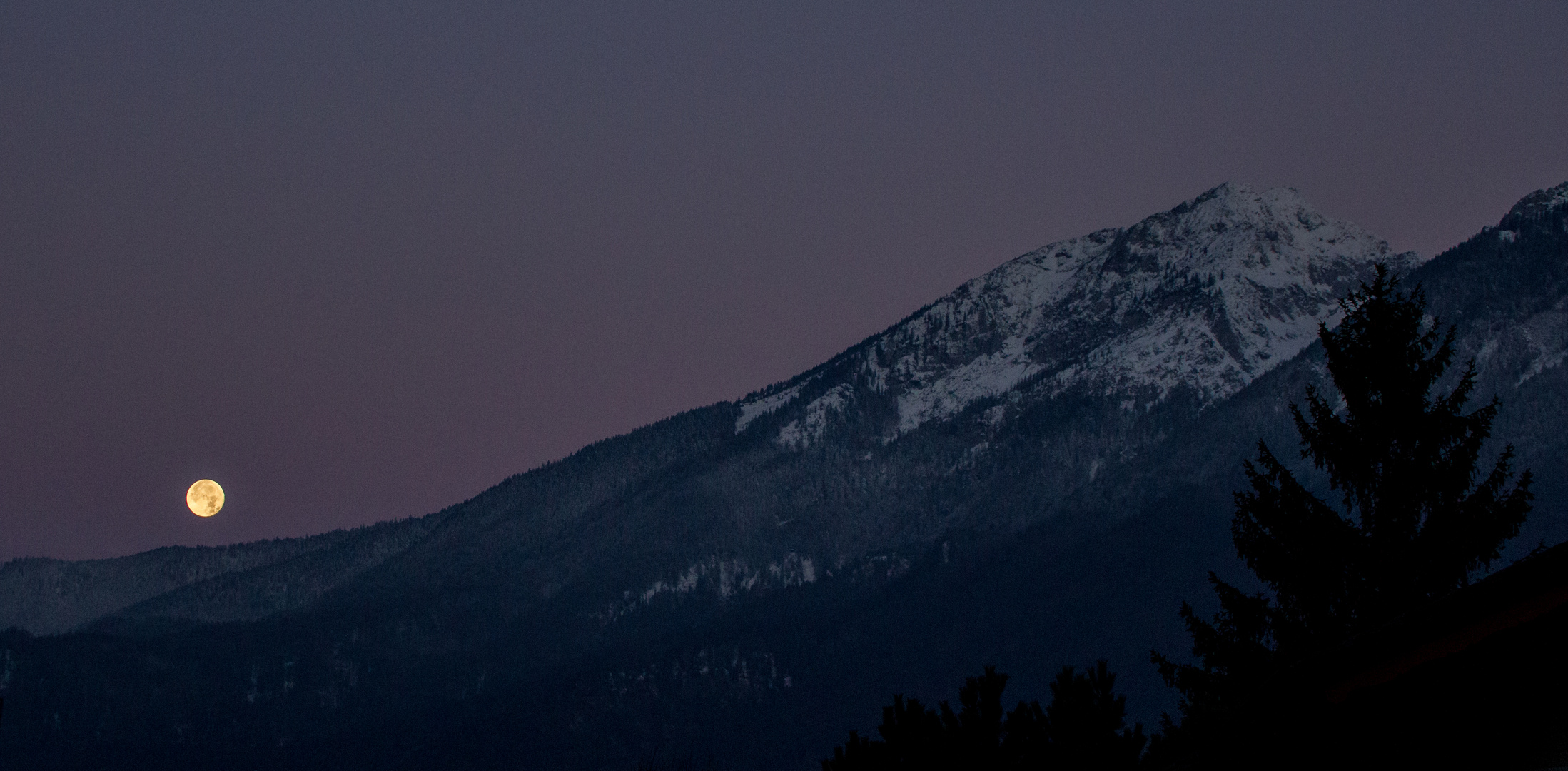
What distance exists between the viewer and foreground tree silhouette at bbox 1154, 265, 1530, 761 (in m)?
22.8

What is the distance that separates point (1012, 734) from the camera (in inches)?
962

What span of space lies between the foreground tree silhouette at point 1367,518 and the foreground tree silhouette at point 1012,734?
4.54 feet

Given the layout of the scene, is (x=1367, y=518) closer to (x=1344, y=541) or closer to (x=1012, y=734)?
(x=1344, y=541)

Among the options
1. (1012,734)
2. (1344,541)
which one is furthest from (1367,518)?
(1012,734)

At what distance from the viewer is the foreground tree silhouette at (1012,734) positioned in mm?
21812

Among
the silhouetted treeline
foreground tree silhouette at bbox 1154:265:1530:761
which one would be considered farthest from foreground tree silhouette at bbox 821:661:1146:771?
foreground tree silhouette at bbox 1154:265:1530:761

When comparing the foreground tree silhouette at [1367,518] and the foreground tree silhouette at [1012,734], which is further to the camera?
the foreground tree silhouette at [1367,518]

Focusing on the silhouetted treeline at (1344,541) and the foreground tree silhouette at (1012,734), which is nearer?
the foreground tree silhouette at (1012,734)

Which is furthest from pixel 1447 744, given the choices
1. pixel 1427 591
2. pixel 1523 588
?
pixel 1427 591

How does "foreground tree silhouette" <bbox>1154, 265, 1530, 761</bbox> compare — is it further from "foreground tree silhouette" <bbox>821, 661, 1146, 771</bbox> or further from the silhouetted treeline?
"foreground tree silhouette" <bbox>821, 661, 1146, 771</bbox>

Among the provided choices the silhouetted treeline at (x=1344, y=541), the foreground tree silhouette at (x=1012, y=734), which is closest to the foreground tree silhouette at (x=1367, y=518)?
the silhouetted treeline at (x=1344, y=541)

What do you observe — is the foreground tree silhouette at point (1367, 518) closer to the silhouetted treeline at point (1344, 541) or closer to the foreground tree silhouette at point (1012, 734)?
the silhouetted treeline at point (1344, 541)

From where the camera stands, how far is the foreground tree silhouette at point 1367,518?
22.8 metres

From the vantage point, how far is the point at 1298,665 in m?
11.8
